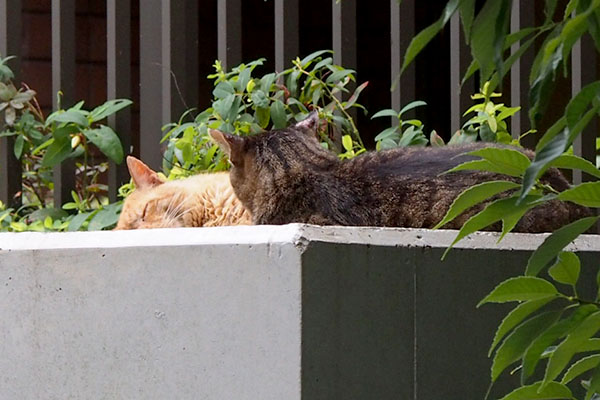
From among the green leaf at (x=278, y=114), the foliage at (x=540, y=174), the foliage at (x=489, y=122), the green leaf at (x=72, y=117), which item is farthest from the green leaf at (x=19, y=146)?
the foliage at (x=540, y=174)

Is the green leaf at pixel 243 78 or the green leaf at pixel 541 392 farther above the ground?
the green leaf at pixel 243 78

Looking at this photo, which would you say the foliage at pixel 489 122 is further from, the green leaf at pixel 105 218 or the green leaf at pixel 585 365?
the green leaf at pixel 585 365

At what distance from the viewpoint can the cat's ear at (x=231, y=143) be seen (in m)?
2.66

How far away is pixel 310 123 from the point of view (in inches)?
113

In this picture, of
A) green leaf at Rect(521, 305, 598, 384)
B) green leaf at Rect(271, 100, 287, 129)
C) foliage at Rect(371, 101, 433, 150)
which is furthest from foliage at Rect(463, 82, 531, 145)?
green leaf at Rect(521, 305, 598, 384)

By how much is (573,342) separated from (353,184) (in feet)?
4.96

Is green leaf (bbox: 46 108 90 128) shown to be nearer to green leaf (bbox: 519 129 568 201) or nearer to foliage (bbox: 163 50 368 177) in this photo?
foliage (bbox: 163 50 368 177)

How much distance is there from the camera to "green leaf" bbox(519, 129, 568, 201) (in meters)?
0.82

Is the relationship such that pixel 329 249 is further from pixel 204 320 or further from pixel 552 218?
pixel 552 218

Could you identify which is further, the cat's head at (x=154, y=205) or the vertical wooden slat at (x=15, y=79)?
the vertical wooden slat at (x=15, y=79)

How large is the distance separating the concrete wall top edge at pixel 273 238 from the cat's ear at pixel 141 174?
955 mm

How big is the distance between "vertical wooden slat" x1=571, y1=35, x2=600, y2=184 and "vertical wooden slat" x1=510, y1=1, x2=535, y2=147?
139 mm

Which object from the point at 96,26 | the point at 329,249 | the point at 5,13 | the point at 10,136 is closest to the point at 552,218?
the point at 329,249

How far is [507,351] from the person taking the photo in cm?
107
